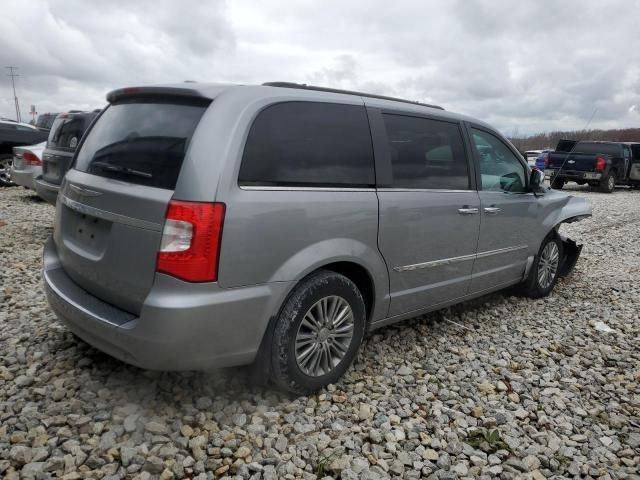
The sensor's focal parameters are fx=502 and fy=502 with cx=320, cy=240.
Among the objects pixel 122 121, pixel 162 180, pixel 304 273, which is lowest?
pixel 304 273

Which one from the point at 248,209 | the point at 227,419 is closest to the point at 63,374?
the point at 227,419

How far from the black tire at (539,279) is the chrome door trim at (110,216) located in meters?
3.81

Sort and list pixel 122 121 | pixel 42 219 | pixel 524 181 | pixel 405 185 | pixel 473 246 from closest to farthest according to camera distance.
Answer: pixel 122 121 → pixel 405 185 → pixel 473 246 → pixel 524 181 → pixel 42 219

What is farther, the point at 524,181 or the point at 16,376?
the point at 524,181

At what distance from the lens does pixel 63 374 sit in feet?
10.0

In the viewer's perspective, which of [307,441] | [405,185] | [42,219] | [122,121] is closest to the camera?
[307,441]

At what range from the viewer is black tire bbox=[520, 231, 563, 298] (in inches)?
194

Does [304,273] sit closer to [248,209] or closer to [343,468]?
[248,209]

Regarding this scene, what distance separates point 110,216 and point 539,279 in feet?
13.5

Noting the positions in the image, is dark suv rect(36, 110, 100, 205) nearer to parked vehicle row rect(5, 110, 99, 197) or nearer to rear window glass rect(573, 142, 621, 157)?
parked vehicle row rect(5, 110, 99, 197)

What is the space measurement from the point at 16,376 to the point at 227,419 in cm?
137

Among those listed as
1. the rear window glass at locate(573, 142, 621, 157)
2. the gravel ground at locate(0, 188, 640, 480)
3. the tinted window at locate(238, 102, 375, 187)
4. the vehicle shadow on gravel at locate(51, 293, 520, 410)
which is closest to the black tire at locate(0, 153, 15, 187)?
the gravel ground at locate(0, 188, 640, 480)

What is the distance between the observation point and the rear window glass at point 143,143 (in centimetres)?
251

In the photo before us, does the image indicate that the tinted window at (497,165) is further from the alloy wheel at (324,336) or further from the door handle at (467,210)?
the alloy wheel at (324,336)
